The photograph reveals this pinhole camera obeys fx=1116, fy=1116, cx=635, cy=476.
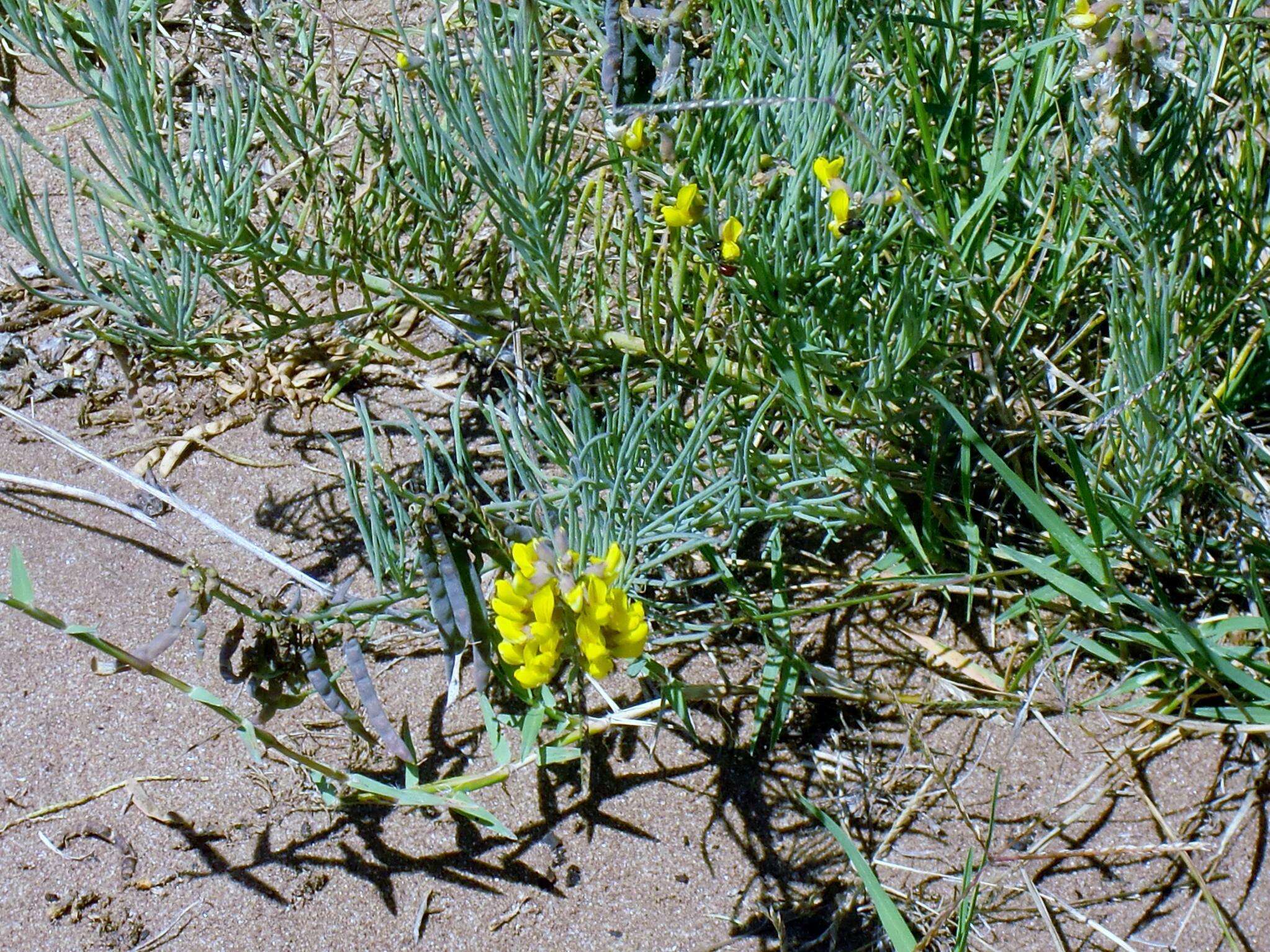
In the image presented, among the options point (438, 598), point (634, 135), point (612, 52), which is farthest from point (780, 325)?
point (438, 598)

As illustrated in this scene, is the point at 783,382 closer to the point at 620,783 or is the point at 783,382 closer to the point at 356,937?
the point at 620,783

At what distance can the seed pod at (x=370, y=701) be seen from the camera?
1145 mm

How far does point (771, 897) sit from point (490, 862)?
318 millimetres

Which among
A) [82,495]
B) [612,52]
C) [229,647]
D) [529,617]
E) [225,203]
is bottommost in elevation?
[82,495]

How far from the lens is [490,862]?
1.26 meters

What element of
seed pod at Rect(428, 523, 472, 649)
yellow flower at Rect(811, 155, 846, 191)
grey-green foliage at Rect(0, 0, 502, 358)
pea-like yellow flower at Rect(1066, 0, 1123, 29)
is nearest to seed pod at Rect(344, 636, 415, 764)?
seed pod at Rect(428, 523, 472, 649)

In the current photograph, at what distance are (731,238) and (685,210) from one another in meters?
0.06

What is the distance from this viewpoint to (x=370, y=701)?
1.16 m

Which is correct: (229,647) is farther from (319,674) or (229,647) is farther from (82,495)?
(82,495)

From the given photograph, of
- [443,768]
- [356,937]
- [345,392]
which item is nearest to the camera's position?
[356,937]

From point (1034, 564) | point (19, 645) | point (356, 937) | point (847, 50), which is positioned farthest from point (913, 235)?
point (19, 645)

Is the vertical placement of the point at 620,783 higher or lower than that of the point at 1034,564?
lower

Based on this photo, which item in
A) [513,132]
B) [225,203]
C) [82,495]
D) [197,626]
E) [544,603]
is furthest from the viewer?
[82,495]

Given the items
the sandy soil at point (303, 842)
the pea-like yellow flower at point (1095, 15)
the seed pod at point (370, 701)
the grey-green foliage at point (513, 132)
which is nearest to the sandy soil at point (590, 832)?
the sandy soil at point (303, 842)
